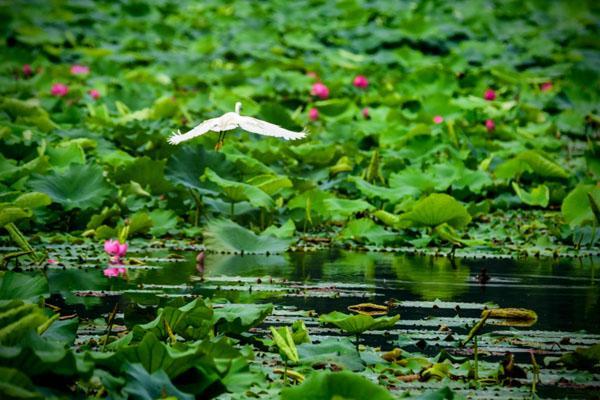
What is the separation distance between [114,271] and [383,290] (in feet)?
3.30

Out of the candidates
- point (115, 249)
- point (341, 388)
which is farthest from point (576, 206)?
point (341, 388)

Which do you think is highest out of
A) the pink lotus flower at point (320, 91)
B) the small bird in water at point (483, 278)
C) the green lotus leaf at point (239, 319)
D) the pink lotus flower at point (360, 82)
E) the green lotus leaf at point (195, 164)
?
the pink lotus flower at point (360, 82)

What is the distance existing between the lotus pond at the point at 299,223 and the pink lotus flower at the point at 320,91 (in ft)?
0.05

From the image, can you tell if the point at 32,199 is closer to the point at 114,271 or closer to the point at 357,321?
the point at 114,271

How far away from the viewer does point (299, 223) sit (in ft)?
17.0

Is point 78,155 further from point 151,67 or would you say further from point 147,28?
point 147,28

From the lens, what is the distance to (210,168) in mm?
4805

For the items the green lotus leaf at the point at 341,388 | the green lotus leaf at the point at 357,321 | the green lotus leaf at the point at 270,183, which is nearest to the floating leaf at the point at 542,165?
the green lotus leaf at the point at 270,183

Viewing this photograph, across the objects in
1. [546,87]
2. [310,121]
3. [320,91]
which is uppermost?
[546,87]

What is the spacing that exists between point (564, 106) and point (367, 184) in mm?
3616

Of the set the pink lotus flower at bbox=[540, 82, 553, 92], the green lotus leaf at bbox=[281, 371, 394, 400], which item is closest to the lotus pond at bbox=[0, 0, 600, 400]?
the green lotus leaf at bbox=[281, 371, 394, 400]

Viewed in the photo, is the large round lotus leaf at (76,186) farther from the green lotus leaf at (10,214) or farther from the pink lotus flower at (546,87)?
the pink lotus flower at (546,87)

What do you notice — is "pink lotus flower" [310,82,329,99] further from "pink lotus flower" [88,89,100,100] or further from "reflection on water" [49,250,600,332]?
"reflection on water" [49,250,600,332]

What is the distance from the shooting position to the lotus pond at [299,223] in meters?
2.70
